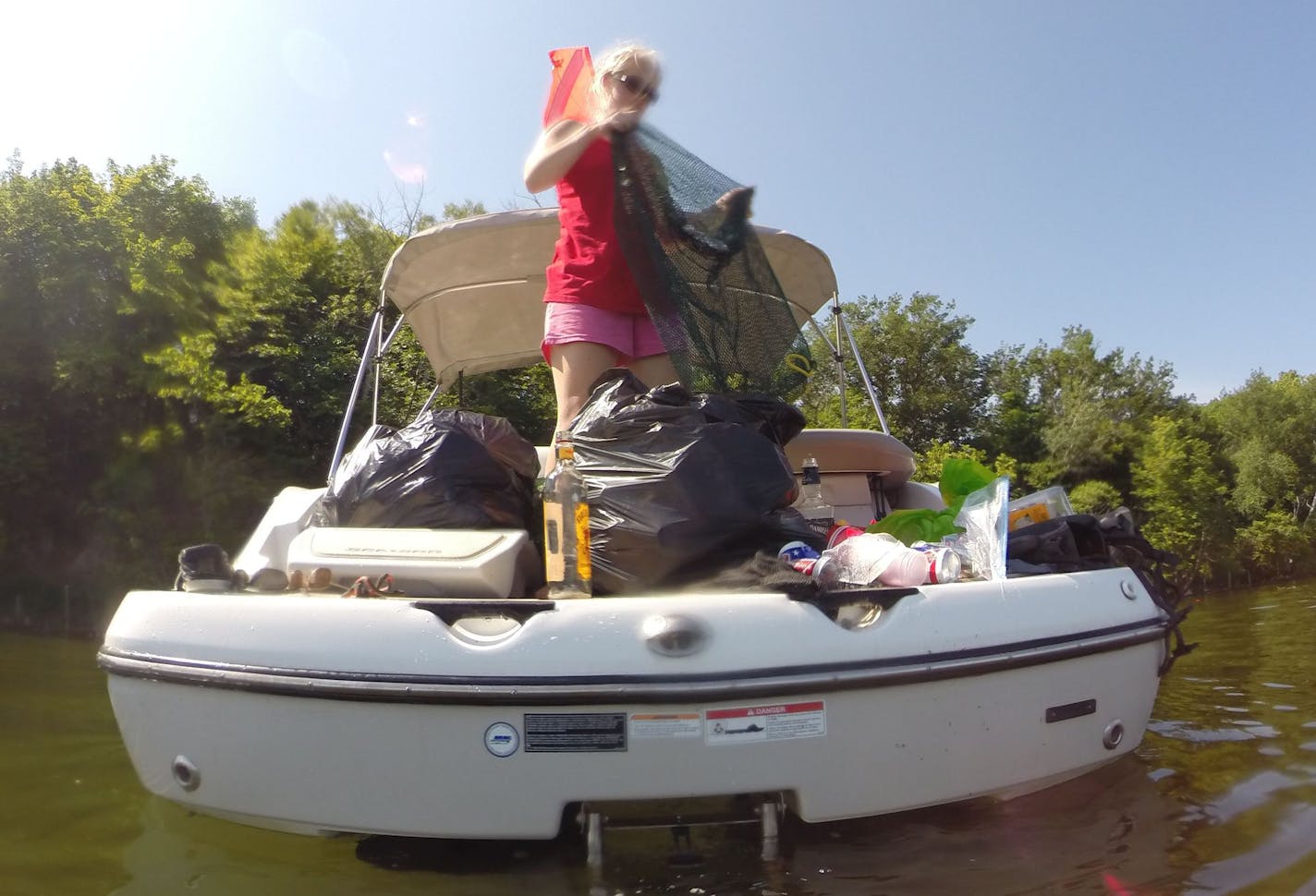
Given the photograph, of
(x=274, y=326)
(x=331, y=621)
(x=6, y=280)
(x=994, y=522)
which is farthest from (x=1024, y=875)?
(x=6, y=280)

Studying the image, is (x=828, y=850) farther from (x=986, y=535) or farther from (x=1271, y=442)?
(x=1271, y=442)

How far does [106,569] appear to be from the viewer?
18891mm

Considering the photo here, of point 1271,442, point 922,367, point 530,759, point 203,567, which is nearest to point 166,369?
point 203,567

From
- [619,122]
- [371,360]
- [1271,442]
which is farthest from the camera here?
[1271,442]

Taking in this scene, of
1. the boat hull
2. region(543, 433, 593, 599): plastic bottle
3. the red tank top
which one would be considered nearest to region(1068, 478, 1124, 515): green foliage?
the red tank top

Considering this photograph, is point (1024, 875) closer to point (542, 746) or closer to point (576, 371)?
point (542, 746)

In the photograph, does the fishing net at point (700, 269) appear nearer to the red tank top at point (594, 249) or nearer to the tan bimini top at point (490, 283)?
the red tank top at point (594, 249)

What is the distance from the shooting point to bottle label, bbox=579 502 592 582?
7.23 feet

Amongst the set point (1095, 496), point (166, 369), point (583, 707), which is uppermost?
point (166, 369)

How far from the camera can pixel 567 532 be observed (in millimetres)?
Result: 2256

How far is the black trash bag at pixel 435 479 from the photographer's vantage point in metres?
2.59

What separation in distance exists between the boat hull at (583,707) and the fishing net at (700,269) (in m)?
1.11

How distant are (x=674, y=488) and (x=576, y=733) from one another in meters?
0.65

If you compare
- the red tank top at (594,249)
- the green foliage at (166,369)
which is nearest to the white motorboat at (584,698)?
the red tank top at (594,249)
